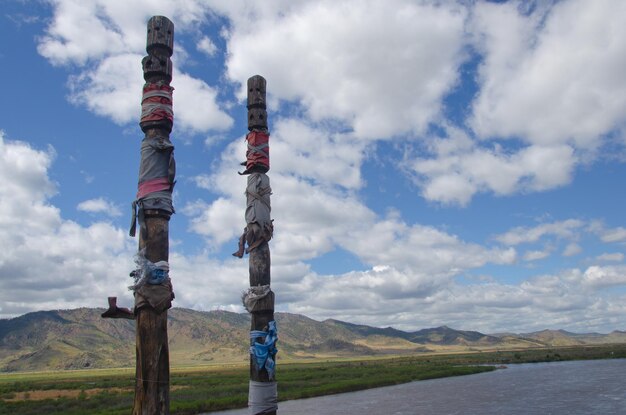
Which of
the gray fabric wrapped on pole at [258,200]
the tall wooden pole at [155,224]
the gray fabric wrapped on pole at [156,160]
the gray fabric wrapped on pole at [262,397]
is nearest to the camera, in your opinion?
the tall wooden pole at [155,224]

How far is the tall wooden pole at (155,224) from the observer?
20.4 ft

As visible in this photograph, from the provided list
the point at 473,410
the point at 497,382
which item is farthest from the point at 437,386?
the point at 473,410

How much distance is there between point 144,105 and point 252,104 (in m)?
2.02

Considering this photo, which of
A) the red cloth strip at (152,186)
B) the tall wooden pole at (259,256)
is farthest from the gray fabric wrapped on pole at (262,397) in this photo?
the red cloth strip at (152,186)

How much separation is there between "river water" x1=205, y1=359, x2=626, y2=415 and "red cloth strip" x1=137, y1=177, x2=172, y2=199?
29701mm

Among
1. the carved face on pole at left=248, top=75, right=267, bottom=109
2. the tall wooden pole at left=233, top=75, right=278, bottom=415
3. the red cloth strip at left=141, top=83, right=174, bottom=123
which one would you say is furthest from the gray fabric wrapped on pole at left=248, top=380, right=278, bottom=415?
the carved face on pole at left=248, top=75, right=267, bottom=109

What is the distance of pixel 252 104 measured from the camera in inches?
340

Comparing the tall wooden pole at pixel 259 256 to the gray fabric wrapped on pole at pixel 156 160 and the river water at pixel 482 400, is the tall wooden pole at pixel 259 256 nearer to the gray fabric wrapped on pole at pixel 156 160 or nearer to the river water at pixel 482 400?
the gray fabric wrapped on pole at pixel 156 160

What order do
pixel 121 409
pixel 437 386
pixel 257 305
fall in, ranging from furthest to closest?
pixel 437 386
pixel 121 409
pixel 257 305

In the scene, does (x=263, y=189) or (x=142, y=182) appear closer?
(x=142, y=182)

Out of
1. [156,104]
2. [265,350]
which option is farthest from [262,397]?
[156,104]

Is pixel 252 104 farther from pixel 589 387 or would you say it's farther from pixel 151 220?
pixel 589 387

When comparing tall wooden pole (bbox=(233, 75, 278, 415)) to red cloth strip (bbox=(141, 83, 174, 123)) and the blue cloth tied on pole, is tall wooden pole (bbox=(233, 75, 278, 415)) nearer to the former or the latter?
the blue cloth tied on pole

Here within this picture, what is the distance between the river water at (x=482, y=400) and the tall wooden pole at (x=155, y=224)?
96.5ft
